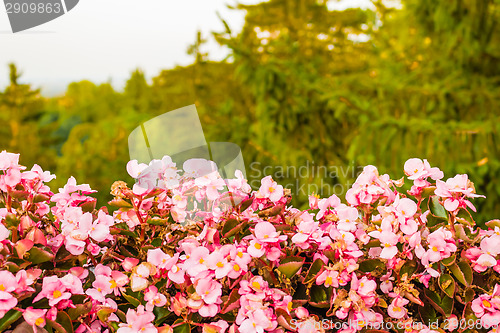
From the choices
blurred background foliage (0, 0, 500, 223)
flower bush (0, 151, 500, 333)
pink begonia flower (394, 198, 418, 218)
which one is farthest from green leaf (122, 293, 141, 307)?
blurred background foliage (0, 0, 500, 223)

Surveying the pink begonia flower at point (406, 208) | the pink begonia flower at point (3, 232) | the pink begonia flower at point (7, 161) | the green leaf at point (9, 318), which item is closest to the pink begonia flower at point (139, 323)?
the green leaf at point (9, 318)

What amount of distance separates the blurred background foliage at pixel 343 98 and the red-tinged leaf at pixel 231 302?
4.57 feet

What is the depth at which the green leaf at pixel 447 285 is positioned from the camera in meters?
1.03

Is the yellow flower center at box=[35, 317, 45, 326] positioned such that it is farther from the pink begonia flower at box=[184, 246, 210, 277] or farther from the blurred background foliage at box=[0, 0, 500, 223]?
the blurred background foliage at box=[0, 0, 500, 223]

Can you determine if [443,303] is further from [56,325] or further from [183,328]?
[56,325]

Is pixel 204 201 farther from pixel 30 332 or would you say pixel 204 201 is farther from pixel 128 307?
pixel 30 332

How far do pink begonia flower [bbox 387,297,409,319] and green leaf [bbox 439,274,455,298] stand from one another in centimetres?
9

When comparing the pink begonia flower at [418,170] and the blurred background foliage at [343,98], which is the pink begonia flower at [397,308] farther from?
the blurred background foliage at [343,98]

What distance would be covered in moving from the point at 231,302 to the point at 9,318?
0.47m

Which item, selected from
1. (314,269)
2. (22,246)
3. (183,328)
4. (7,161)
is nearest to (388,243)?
(314,269)

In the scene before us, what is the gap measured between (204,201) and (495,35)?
4418mm

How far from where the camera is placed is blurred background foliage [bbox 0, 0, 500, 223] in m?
3.59

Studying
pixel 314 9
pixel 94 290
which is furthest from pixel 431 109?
pixel 94 290

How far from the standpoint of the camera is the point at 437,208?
3.84ft
